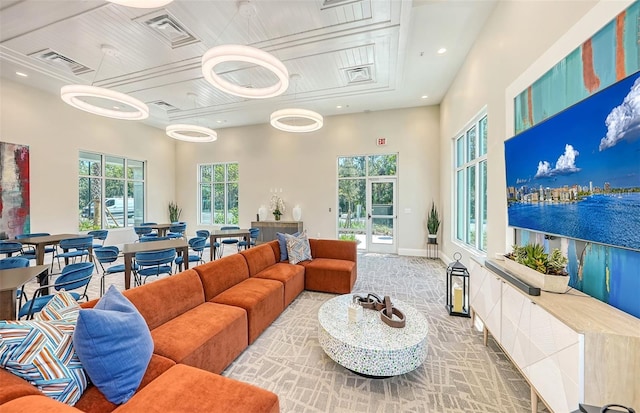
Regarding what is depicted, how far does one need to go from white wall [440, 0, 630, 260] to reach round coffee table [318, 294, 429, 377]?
1.83 meters

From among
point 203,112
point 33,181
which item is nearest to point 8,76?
point 33,181

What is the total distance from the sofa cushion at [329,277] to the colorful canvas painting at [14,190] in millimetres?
6252

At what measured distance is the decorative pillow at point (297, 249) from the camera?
4090 mm

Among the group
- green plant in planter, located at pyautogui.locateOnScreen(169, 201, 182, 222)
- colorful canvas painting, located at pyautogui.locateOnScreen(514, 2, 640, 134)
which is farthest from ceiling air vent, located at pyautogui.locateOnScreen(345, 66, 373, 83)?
green plant in planter, located at pyautogui.locateOnScreen(169, 201, 182, 222)

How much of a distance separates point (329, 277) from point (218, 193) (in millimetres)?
6583

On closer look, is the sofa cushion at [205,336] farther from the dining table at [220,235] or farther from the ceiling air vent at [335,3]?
the ceiling air vent at [335,3]

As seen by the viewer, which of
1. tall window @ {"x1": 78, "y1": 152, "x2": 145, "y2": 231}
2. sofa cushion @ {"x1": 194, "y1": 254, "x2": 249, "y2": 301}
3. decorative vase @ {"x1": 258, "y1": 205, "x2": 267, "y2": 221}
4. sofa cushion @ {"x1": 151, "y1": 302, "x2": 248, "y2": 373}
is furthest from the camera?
decorative vase @ {"x1": 258, "y1": 205, "x2": 267, "y2": 221}

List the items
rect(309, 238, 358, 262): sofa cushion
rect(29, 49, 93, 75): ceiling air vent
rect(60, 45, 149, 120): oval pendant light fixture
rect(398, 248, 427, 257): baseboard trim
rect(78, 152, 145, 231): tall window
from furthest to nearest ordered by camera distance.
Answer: rect(398, 248, 427, 257): baseboard trim, rect(78, 152, 145, 231): tall window, rect(309, 238, 358, 262): sofa cushion, rect(29, 49, 93, 75): ceiling air vent, rect(60, 45, 149, 120): oval pendant light fixture

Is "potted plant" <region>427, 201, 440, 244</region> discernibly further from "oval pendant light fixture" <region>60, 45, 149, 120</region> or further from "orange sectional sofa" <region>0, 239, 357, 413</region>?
"oval pendant light fixture" <region>60, 45, 149, 120</region>

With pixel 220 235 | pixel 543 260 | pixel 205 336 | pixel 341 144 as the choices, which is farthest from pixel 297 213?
pixel 543 260

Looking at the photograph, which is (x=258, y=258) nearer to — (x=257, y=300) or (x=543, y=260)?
(x=257, y=300)

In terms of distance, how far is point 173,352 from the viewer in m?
1.72

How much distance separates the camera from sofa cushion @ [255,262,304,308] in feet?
11.0

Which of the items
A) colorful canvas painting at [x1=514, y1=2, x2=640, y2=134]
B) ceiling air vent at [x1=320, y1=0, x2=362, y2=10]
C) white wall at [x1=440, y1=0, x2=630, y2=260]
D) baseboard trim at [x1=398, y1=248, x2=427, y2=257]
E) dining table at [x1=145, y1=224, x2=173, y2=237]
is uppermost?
ceiling air vent at [x1=320, y1=0, x2=362, y2=10]
